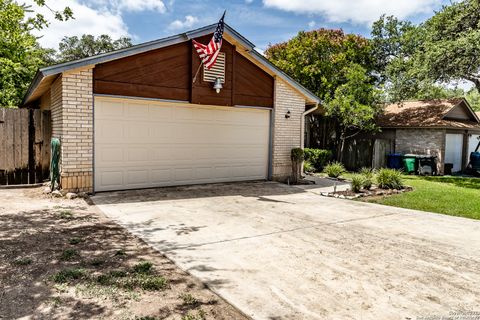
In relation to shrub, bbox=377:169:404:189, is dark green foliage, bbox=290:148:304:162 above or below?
above

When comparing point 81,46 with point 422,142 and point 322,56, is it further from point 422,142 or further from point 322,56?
point 422,142

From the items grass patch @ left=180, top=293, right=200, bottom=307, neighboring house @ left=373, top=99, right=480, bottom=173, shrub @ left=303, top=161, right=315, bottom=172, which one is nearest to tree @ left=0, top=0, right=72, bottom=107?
grass patch @ left=180, top=293, right=200, bottom=307

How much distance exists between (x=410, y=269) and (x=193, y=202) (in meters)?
4.68

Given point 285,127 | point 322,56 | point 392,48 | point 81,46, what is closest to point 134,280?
point 285,127

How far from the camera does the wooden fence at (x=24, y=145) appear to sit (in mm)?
8203

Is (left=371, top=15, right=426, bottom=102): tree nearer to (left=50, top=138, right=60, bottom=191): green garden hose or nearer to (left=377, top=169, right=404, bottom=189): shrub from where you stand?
(left=377, top=169, right=404, bottom=189): shrub

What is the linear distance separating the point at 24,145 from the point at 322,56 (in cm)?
1574

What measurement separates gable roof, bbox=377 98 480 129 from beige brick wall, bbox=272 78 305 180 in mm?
8399

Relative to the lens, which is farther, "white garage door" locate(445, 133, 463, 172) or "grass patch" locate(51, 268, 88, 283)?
"white garage door" locate(445, 133, 463, 172)

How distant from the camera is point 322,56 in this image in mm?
19031

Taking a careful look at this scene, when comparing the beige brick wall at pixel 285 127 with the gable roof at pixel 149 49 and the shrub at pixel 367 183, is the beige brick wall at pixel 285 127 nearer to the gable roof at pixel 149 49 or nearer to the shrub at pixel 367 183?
the gable roof at pixel 149 49

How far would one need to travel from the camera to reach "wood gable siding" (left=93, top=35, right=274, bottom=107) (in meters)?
7.96

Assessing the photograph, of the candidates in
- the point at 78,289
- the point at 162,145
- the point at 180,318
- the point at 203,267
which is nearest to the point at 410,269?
the point at 203,267

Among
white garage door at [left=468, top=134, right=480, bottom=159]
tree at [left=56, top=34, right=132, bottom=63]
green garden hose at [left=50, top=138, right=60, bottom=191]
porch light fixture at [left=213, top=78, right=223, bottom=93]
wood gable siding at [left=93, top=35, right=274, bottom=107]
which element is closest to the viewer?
green garden hose at [left=50, top=138, right=60, bottom=191]
